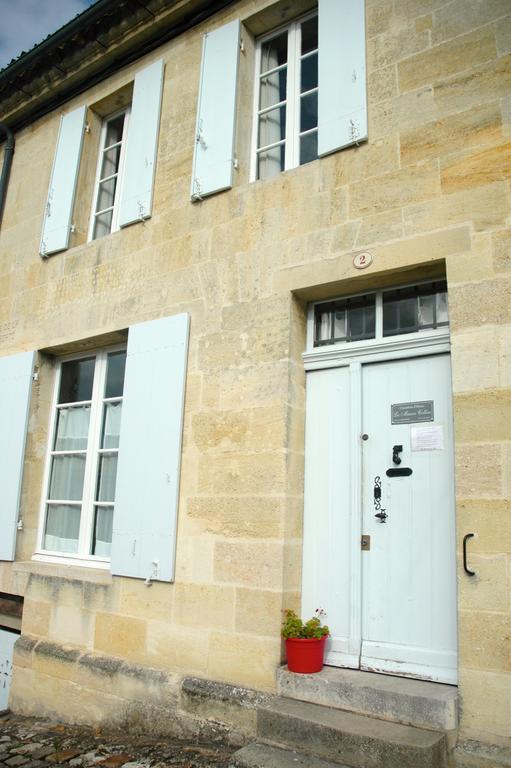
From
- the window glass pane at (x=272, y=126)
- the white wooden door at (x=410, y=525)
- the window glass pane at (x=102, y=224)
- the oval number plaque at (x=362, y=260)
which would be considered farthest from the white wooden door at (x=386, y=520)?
the window glass pane at (x=102, y=224)

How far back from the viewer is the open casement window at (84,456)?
4.93 metres

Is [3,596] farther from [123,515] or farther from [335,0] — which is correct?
[335,0]

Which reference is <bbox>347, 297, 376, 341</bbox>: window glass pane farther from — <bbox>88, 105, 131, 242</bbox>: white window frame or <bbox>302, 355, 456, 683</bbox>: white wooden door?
<bbox>88, 105, 131, 242</bbox>: white window frame

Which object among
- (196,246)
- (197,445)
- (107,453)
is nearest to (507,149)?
(196,246)

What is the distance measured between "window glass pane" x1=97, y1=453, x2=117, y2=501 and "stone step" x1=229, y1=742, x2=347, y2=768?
2.31 m

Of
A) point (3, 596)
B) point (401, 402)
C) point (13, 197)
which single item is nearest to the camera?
point (401, 402)

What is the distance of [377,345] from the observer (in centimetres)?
377

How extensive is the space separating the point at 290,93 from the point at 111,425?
2.91m

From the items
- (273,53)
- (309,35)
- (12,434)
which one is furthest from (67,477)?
(309,35)

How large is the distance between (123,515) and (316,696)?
1832 millimetres

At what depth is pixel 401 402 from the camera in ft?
12.0

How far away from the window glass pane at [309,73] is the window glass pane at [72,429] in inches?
121

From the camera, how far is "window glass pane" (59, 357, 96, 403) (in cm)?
545

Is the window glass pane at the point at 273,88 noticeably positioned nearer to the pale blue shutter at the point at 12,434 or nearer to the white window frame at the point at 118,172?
the white window frame at the point at 118,172
